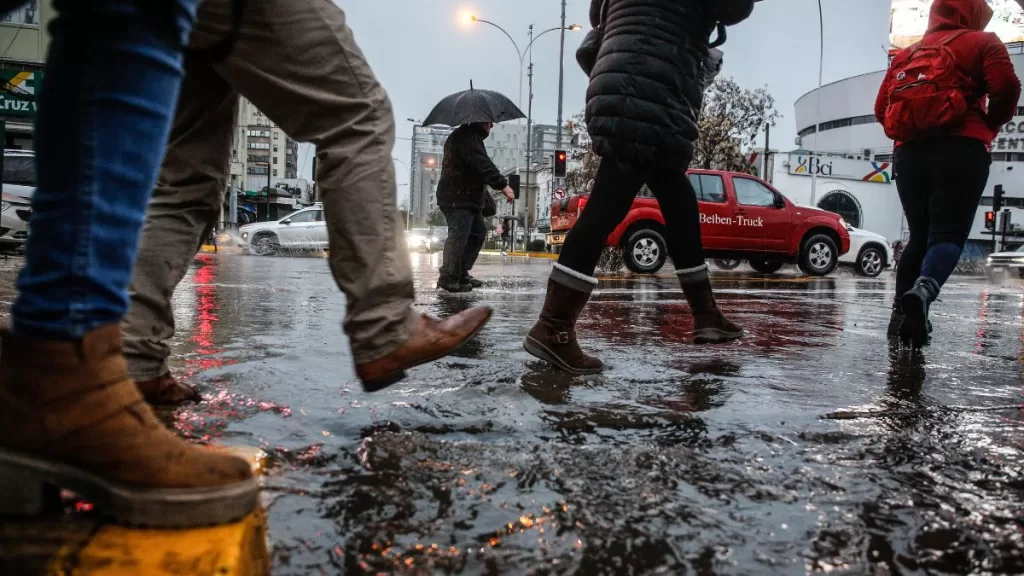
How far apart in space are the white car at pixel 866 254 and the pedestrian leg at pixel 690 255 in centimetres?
1509

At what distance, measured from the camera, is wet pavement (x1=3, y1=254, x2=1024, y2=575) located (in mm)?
1301

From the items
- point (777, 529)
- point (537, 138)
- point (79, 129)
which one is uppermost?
point (537, 138)

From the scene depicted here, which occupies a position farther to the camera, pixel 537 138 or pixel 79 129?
pixel 537 138

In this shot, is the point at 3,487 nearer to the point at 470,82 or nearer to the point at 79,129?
the point at 79,129

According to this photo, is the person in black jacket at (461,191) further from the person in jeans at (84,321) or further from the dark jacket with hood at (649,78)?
the person in jeans at (84,321)

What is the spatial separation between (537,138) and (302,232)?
71.8m

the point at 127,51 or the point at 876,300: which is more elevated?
the point at 127,51

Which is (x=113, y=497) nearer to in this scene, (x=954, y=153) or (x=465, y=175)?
(x=954, y=153)

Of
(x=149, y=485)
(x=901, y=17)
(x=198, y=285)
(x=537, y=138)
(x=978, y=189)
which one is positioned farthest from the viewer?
(x=537, y=138)

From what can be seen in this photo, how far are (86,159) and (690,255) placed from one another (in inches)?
104

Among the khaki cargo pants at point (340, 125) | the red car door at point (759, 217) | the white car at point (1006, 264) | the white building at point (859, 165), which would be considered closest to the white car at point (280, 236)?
the red car door at point (759, 217)

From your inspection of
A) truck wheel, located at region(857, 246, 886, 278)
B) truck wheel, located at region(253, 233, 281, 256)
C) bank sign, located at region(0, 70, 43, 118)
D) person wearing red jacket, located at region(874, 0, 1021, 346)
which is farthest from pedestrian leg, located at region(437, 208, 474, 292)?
truck wheel, located at region(253, 233, 281, 256)

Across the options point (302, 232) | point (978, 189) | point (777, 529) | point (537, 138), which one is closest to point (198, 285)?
point (978, 189)

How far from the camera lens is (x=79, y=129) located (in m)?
1.17
